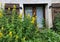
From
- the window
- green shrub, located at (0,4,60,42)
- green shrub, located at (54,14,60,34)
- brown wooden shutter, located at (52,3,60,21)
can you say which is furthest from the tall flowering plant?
the window

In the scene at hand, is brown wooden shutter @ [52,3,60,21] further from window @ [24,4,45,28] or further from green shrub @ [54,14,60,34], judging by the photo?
window @ [24,4,45,28]

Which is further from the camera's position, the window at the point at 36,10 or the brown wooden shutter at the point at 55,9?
the window at the point at 36,10

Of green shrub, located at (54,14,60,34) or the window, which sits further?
the window

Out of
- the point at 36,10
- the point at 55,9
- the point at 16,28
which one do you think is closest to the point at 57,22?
the point at 55,9

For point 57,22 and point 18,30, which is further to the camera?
point 57,22

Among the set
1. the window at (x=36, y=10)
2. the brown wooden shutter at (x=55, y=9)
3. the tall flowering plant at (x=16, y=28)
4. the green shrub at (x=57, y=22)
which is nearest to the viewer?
the tall flowering plant at (x=16, y=28)

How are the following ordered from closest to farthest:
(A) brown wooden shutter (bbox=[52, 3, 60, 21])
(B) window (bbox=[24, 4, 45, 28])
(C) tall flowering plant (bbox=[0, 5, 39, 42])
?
1. (C) tall flowering plant (bbox=[0, 5, 39, 42])
2. (A) brown wooden shutter (bbox=[52, 3, 60, 21])
3. (B) window (bbox=[24, 4, 45, 28])

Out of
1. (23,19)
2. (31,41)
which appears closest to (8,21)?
(23,19)

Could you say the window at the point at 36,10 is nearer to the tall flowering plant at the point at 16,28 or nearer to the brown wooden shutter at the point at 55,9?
the brown wooden shutter at the point at 55,9

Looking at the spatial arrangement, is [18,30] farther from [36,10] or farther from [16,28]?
[36,10]

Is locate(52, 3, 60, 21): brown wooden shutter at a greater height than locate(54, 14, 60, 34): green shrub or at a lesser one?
greater

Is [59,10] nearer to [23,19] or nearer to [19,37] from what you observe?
[23,19]

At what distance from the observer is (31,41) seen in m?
4.55

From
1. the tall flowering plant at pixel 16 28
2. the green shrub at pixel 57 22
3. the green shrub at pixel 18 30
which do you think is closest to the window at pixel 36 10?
the green shrub at pixel 57 22
